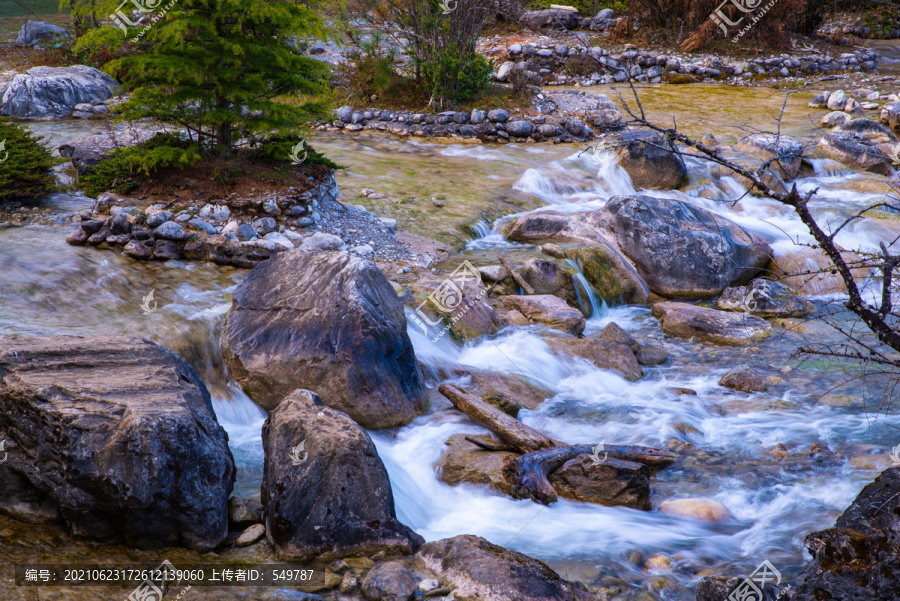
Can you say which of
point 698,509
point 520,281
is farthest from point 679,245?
point 698,509

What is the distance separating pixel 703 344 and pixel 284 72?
21.1 feet

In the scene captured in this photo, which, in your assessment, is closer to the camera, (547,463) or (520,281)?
(547,463)

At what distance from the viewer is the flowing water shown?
4570mm

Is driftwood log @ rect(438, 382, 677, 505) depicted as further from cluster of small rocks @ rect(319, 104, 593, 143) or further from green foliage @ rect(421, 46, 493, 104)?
green foliage @ rect(421, 46, 493, 104)

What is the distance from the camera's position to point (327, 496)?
4.05m

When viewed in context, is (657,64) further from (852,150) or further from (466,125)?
(466,125)

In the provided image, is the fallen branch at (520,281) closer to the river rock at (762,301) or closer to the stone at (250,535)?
the river rock at (762,301)

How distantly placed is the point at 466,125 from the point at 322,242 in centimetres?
830

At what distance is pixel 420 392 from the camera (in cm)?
599

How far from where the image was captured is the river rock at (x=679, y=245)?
31.5ft

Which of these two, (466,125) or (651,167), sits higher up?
(466,125)

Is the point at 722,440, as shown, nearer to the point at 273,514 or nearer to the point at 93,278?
the point at 273,514

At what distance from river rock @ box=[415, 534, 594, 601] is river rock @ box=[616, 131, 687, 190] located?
10257 millimetres

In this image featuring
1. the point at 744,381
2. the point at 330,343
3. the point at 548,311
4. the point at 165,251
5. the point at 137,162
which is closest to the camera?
the point at 330,343
